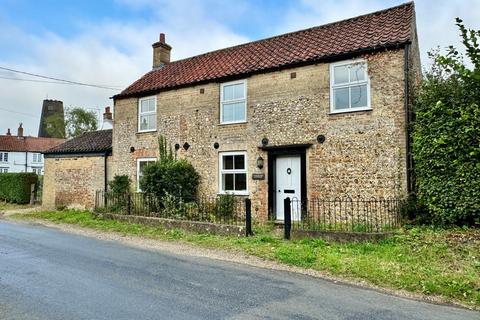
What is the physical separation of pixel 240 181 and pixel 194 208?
2.07m

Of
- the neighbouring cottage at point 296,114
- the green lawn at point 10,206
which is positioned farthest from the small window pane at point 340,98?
the green lawn at point 10,206

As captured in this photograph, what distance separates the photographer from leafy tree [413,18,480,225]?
9391 mm

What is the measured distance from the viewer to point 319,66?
41.7 ft

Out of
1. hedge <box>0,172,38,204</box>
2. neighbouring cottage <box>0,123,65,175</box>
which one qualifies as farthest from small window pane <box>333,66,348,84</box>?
neighbouring cottage <box>0,123,65,175</box>

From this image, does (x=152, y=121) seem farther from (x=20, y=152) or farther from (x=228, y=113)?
(x=20, y=152)

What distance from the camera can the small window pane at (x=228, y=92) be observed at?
1493 cm

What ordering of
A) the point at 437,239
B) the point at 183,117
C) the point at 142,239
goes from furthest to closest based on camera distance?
the point at 183,117, the point at 142,239, the point at 437,239

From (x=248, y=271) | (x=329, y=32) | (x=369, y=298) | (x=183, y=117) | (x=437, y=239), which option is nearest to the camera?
(x=369, y=298)

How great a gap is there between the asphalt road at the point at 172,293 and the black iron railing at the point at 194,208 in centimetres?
492

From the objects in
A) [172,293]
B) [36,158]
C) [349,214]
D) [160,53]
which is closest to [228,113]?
[349,214]

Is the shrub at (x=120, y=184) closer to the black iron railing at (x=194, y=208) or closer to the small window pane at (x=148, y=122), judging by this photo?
the black iron railing at (x=194, y=208)

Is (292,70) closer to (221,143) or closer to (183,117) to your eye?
(221,143)

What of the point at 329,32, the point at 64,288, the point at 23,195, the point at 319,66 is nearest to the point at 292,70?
the point at 319,66

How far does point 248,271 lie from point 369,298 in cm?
248
